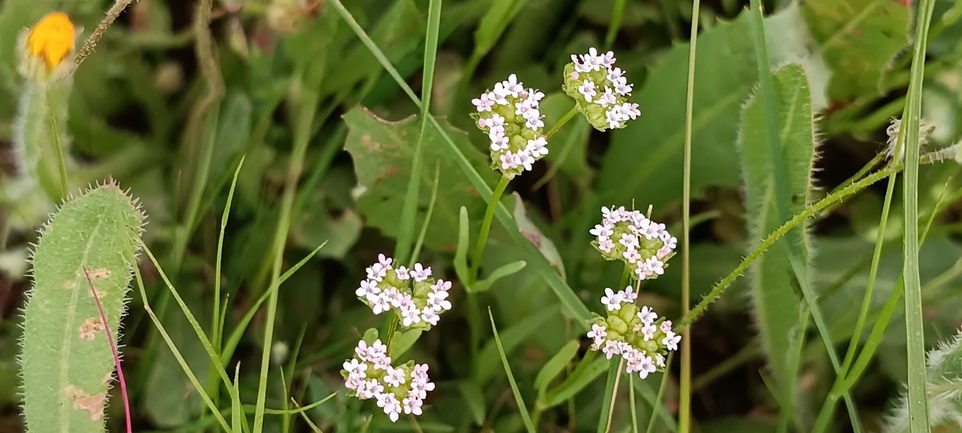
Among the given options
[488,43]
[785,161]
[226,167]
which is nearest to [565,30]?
[488,43]

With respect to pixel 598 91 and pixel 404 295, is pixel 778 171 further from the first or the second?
pixel 404 295

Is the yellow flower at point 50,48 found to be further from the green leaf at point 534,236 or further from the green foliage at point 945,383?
the green foliage at point 945,383

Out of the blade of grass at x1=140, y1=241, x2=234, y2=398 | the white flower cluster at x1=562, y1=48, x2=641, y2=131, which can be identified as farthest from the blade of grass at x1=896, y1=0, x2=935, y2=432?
the blade of grass at x1=140, y1=241, x2=234, y2=398

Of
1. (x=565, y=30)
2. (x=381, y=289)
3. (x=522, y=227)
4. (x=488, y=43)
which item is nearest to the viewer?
(x=381, y=289)

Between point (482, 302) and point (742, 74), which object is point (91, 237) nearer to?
point (482, 302)

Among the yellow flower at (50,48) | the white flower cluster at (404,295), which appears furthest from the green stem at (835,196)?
the yellow flower at (50,48)
